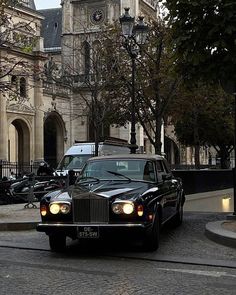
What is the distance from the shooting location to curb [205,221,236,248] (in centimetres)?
1054

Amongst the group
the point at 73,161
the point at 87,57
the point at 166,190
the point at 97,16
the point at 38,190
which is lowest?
the point at 38,190

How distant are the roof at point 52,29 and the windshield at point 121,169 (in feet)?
212

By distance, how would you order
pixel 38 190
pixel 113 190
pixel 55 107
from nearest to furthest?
pixel 113 190, pixel 38 190, pixel 55 107

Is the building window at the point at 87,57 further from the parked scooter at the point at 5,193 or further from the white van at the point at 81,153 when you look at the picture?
the parked scooter at the point at 5,193

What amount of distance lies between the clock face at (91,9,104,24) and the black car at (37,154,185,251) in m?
53.6

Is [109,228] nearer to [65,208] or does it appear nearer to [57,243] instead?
[65,208]

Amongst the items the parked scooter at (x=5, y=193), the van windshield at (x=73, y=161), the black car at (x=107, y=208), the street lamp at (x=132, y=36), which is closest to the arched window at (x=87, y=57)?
the van windshield at (x=73, y=161)

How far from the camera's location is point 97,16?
212 ft

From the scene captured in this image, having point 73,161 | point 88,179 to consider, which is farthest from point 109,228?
point 73,161

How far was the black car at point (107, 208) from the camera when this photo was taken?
9266mm

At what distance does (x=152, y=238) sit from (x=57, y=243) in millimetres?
1712

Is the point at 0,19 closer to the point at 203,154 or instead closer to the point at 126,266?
the point at 126,266

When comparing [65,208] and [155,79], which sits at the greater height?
[155,79]

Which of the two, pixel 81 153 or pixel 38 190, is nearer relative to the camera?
pixel 38 190
